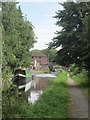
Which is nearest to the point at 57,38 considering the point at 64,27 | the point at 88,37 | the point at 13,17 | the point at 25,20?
the point at 64,27

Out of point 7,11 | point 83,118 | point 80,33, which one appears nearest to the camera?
point 83,118

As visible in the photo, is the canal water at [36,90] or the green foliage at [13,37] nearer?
the green foliage at [13,37]

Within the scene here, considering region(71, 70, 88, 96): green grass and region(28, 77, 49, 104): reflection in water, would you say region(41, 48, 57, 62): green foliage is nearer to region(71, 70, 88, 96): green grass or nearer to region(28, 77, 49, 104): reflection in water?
region(28, 77, 49, 104): reflection in water

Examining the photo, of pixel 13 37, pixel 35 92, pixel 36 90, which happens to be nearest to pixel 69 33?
pixel 13 37

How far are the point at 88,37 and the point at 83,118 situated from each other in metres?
8.53

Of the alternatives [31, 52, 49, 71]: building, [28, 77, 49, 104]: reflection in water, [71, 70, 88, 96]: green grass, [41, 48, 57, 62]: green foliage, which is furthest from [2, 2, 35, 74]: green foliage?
[31, 52, 49, 71]: building

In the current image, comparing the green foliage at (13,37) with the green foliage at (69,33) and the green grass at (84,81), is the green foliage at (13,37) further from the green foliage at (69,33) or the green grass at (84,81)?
the green grass at (84,81)

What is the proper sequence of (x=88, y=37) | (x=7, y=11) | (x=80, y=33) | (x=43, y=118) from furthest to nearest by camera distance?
(x=7, y=11) → (x=80, y=33) → (x=88, y=37) → (x=43, y=118)

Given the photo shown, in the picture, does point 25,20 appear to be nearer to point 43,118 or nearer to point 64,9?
point 64,9

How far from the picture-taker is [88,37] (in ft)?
58.5

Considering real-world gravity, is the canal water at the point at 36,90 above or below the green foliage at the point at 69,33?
below

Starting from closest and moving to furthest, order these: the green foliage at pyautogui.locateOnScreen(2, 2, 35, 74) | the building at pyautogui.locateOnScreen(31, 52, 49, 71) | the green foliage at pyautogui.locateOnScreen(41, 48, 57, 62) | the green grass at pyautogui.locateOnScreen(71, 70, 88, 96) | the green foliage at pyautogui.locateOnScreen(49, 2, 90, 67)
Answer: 1. the green foliage at pyautogui.locateOnScreen(2, 2, 35, 74)
2. the green grass at pyautogui.locateOnScreen(71, 70, 88, 96)
3. the green foliage at pyautogui.locateOnScreen(49, 2, 90, 67)
4. the green foliage at pyautogui.locateOnScreen(41, 48, 57, 62)
5. the building at pyautogui.locateOnScreen(31, 52, 49, 71)

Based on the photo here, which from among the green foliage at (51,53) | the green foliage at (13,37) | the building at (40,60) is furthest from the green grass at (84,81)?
the building at (40,60)

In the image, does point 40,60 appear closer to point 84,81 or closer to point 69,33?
point 84,81
